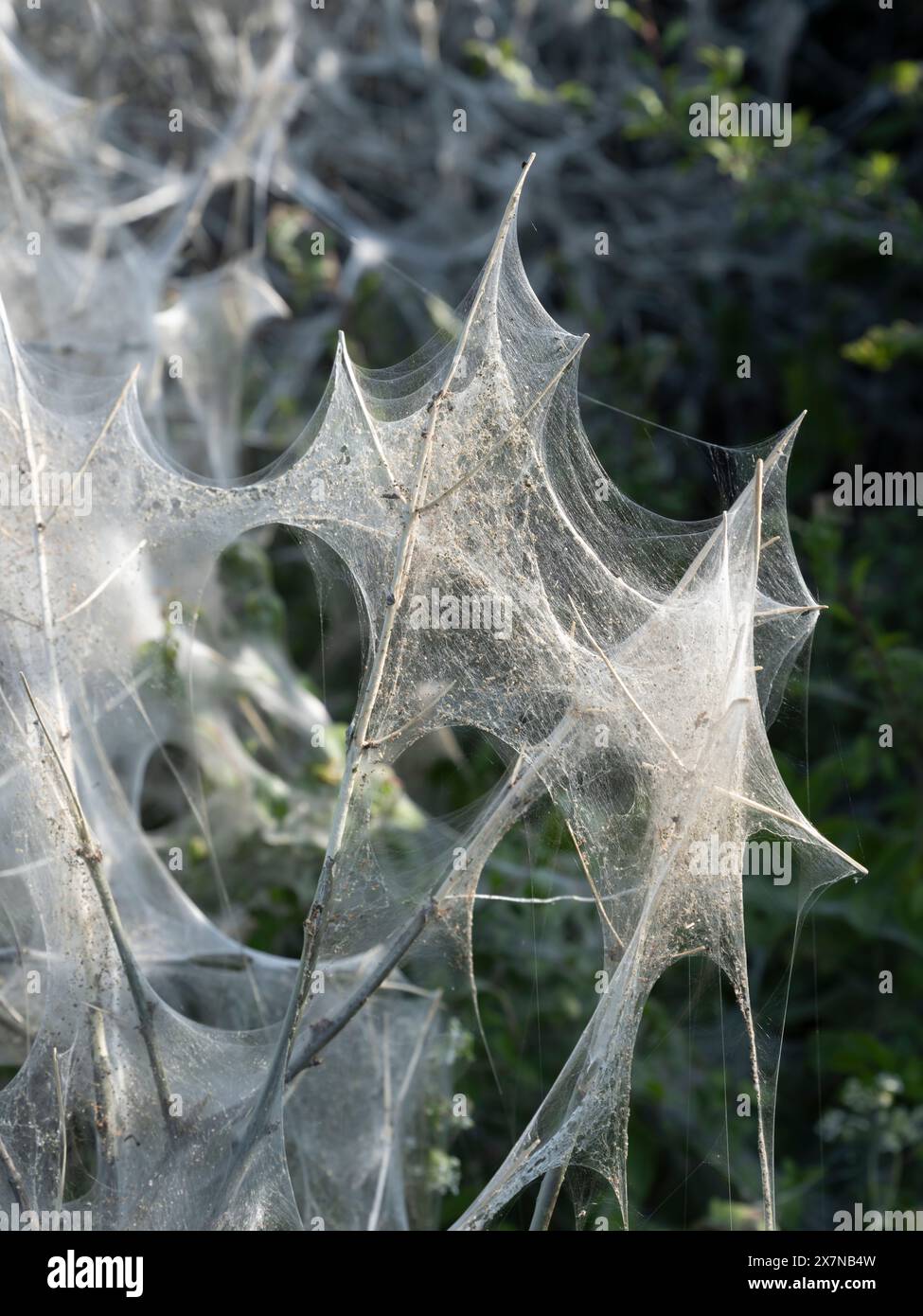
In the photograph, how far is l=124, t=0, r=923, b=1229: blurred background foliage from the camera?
387 cm

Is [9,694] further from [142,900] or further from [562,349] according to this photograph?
[562,349]

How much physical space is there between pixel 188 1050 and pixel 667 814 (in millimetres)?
1012

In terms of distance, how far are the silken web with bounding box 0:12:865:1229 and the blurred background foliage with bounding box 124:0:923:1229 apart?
→ 2.02ft

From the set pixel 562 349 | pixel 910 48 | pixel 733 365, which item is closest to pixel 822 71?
pixel 910 48

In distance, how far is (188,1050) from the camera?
2439mm

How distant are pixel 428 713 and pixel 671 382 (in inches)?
172

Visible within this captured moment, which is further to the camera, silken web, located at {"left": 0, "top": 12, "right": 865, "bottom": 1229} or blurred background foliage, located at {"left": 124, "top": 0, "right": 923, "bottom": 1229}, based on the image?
blurred background foliage, located at {"left": 124, "top": 0, "right": 923, "bottom": 1229}

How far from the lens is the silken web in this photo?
86.1 inches

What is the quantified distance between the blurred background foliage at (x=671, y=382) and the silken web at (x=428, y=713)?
0.62 meters

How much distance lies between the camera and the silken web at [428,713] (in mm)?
2188

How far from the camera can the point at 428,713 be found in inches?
88.6

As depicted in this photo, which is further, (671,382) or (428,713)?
(671,382)

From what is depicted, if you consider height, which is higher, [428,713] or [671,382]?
[671,382]

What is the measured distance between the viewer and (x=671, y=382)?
6242 mm
